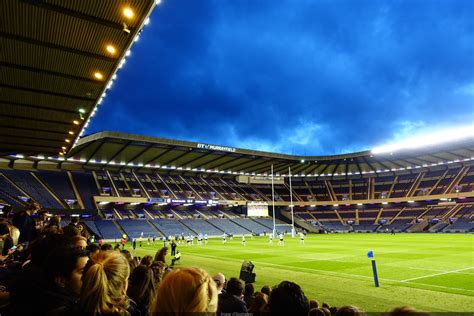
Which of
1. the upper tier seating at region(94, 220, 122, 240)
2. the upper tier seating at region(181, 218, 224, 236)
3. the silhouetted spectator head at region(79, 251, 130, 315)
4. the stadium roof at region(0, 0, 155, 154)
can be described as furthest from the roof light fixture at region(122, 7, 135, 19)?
the upper tier seating at region(181, 218, 224, 236)

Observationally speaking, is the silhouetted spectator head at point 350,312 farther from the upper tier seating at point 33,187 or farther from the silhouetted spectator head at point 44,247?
the upper tier seating at point 33,187

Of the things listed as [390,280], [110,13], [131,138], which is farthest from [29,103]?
[131,138]

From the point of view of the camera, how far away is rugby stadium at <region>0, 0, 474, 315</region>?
11.1 meters

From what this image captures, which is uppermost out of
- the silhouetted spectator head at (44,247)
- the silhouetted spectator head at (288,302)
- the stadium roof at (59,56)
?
the stadium roof at (59,56)

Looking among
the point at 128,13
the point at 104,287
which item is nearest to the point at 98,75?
the point at 128,13

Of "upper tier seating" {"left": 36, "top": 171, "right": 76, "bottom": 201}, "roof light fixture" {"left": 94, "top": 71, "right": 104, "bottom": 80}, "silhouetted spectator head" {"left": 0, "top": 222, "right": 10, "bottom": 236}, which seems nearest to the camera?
"silhouetted spectator head" {"left": 0, "top": 222, "right": 10, "bottom": 236}

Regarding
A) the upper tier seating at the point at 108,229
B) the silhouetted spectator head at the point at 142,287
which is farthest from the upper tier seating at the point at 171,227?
the silhouetted spectator head at the point at 142,287

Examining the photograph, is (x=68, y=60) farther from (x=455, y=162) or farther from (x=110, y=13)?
(x=455, y=162)

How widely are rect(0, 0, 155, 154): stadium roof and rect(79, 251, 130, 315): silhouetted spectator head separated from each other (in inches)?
372

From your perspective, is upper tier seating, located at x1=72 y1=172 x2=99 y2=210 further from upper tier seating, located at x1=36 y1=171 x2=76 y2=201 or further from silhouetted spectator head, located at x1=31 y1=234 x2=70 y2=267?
silhouetted spectator head, located at x1=31 y1=234 x2=70 y2=267

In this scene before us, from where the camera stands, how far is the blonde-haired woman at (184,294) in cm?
187

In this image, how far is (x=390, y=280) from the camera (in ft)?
45.0

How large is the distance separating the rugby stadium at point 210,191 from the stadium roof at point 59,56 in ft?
0.20

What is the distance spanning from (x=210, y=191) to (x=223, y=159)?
10.3m
